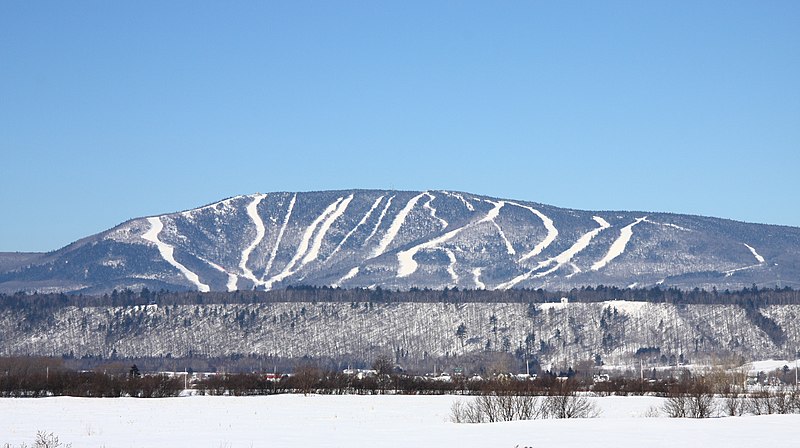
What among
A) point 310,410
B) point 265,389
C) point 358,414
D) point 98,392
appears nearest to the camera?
point 358,414

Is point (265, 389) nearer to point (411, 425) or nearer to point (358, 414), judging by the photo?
point (358, 414)

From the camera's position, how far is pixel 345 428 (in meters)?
79.0

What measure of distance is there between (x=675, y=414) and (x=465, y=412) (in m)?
13.7

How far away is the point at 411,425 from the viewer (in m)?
81.6

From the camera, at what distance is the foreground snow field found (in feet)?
213

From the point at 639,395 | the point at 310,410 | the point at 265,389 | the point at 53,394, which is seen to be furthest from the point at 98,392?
the point at 639,395

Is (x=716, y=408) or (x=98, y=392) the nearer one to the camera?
(x=716, y=408)

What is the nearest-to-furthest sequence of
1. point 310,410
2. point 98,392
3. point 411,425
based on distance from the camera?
point 411,425 < point 310,410 < point 98,392

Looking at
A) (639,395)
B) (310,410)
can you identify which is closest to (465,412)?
(310,410)

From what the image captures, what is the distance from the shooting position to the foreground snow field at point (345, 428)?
6500 cm

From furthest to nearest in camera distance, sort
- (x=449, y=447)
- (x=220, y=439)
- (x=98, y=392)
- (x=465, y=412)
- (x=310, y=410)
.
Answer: (x=98, y=392), (x=310, y=410), (x=465, y=412), (x=220, y=439), (x=449, y=447)

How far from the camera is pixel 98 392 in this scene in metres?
136

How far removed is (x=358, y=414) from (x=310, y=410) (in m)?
7.32

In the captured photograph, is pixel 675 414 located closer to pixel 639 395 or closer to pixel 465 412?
pixel 465 412
